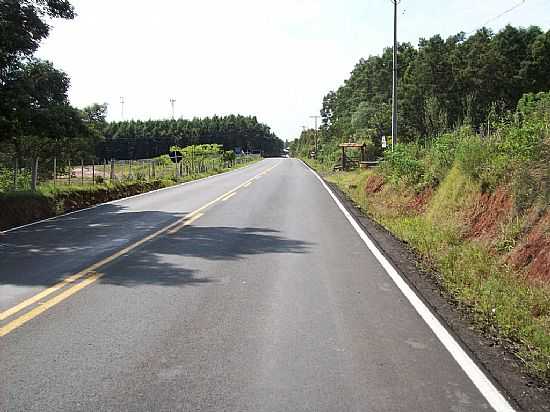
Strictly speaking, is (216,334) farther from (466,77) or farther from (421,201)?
(466,77)

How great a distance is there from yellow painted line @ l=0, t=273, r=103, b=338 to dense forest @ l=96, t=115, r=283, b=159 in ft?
472

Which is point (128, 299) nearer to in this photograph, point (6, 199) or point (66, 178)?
point (6, 199)

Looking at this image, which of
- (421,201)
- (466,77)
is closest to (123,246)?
(421,201)

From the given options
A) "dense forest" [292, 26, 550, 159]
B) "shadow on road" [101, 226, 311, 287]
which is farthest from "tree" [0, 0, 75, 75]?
"dense forest" [292, 26, 550, 159]

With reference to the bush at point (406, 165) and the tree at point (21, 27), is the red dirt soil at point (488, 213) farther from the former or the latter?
the tree at point (21, 27)

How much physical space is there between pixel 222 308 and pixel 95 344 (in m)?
1.61

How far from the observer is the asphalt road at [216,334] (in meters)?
4.13

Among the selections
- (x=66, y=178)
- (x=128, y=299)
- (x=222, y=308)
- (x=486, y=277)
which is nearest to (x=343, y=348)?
(x=222, y=308)

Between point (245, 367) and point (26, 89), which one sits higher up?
point (26, 89)

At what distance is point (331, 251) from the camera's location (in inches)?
405

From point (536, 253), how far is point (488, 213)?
273 cm

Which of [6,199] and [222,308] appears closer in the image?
[222,308]

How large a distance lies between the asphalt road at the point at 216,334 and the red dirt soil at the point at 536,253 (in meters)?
1.74

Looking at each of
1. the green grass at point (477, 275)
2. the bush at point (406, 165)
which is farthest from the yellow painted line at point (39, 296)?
the bush at point (406, 165)
